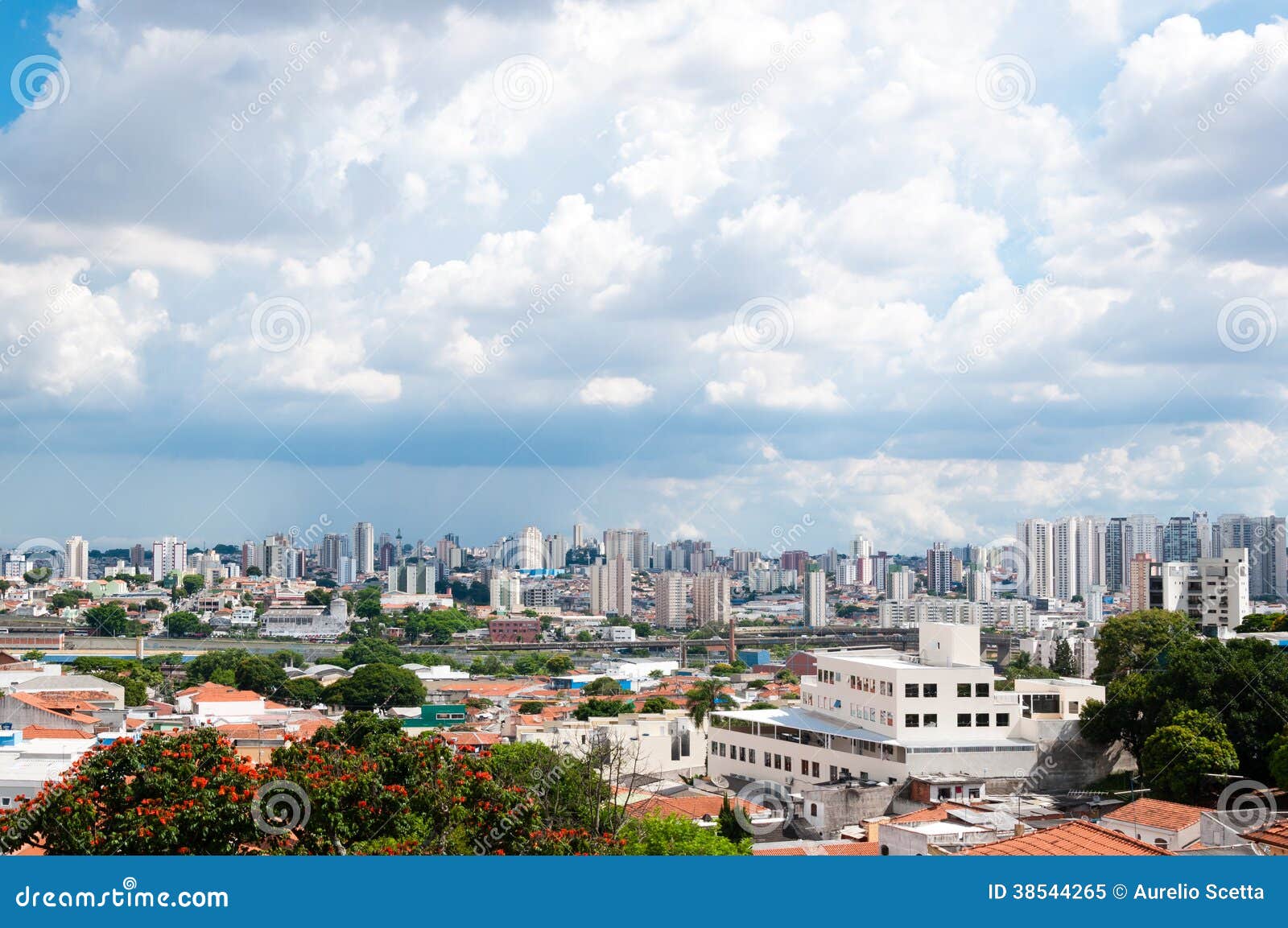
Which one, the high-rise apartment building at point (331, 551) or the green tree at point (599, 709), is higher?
the high-rise apartment building at point (331, 551)

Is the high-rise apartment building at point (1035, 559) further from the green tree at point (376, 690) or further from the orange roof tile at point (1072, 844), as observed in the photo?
the orange roof tile at point (1072, 844)

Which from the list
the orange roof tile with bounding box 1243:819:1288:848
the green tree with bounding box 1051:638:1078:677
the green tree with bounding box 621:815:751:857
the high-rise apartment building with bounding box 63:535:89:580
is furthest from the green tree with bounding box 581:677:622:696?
the high-rise apartment building with bounding box 63:535:89:580

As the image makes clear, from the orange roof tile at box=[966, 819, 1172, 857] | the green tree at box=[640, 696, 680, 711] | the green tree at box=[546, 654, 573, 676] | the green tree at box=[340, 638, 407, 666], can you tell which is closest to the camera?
the orange roof tile at box=[966, 819, 1172, 857]

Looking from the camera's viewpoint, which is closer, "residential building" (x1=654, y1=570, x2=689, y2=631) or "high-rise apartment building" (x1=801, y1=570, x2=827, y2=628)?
"high-rise apartment building" (x1=801, y1=570, x2=827, y2=628)

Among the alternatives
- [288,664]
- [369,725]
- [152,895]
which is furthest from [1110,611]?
[152,895]

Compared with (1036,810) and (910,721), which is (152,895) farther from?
(910,721)

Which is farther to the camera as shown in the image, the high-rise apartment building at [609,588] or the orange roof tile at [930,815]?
the high-rise apartment building at [609,588]

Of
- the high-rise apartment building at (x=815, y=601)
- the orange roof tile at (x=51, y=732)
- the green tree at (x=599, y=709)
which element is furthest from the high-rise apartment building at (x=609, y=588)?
the orange roof tile at (x=51, y=732)

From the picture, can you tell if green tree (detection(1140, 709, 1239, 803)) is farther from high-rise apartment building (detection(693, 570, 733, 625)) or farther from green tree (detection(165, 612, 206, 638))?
high-rise apartment building (detection(693, 570, 733, 625))
